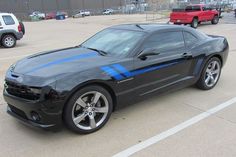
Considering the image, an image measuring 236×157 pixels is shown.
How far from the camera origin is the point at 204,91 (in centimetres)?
554

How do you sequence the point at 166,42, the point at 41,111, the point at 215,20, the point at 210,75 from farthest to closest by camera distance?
the point at 215,20
the point at 210,75
the point at 166,42
the point at 41,111

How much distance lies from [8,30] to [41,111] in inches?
437

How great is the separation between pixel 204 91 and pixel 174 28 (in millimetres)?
1515

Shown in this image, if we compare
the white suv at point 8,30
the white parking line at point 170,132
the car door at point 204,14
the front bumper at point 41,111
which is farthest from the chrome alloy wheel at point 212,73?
the car door at point 204,14

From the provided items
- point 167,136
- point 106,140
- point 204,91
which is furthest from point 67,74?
point 204,91

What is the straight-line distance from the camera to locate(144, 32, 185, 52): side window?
178 inches

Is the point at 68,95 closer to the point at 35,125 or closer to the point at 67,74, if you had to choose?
the point at 67,74

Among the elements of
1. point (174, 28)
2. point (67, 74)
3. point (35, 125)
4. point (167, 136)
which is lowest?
point (167, 136)

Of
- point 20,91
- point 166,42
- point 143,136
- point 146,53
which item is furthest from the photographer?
point 166,42

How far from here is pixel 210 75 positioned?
5.64 meters

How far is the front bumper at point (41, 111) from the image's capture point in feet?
11.1

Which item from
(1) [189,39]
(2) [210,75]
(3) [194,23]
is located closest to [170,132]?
(1) [189,39]

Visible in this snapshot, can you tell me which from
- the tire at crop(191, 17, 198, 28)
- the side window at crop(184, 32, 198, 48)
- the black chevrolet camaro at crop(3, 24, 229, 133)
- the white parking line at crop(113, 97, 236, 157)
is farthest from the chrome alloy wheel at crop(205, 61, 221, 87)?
the tire at crop(191, 17, 198, 28)

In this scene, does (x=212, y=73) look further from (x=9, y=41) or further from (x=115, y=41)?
(x=9, y=41)
